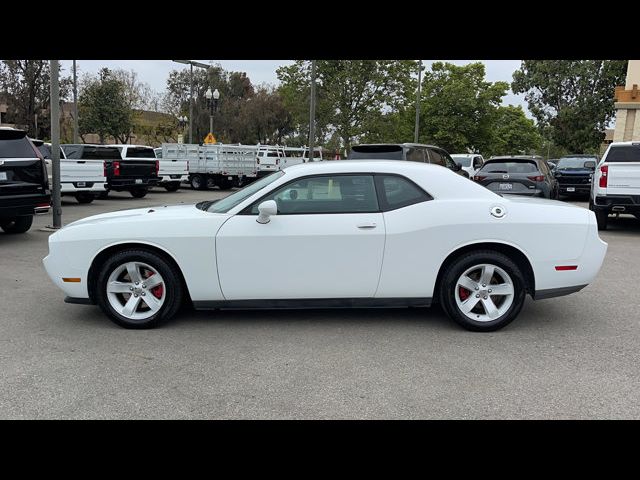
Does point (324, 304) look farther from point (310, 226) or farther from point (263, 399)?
point (263, 399)

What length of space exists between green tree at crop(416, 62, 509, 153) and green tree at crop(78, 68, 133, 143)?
19.1m

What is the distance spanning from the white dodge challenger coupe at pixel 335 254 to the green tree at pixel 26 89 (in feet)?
103

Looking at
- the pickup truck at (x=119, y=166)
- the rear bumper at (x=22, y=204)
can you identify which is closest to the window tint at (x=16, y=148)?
the rear bumper at (x=22, y=204)

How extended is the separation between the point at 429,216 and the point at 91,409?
320cm

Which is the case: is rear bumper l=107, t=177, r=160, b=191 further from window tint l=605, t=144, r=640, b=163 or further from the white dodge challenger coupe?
window tint l=605, t=144, r=640, b=163

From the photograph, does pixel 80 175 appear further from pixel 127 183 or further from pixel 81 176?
pixel 127 183

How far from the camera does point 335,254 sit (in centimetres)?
515

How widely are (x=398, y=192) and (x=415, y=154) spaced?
789 cm

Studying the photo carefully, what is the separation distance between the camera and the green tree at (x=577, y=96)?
147 feet

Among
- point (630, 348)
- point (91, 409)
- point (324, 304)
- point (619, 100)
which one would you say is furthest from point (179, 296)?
point (619, 100)

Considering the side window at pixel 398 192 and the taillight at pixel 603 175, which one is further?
the taillight at pixel 603 175

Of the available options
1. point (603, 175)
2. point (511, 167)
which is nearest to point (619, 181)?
point (603, 175)

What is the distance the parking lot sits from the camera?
12.1 feet

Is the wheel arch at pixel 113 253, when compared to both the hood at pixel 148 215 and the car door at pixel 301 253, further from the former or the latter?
the car door at pixel 301 253
